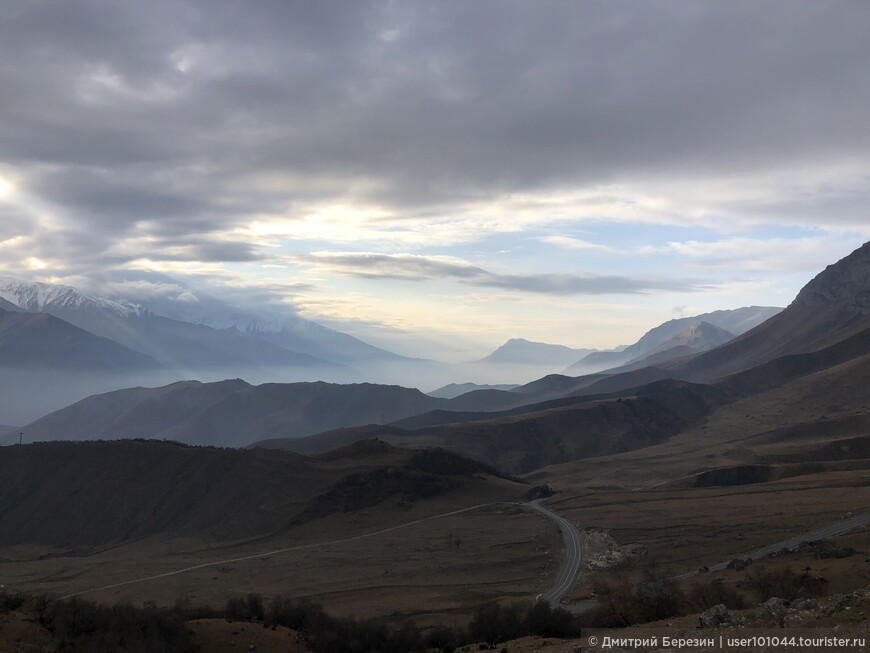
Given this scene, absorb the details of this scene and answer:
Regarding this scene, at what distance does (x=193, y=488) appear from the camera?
301 ft

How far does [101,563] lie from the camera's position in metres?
69.5

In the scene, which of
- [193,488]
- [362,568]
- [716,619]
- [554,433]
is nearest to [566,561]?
[362,568]

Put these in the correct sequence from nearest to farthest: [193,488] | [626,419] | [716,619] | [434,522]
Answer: [716,619] → [434,522] → [193,488] → [626,419]

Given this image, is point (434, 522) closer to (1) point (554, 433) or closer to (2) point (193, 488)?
(2) point (193, 488)

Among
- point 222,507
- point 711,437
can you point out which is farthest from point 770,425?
point 222,507

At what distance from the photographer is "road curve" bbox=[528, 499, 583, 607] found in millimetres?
46594

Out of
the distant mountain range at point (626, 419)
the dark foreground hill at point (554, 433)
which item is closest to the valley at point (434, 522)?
the dark foreground hill at point (554, 433)

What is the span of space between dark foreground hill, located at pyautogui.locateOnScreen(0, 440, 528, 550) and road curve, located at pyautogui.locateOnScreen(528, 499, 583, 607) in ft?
62.6

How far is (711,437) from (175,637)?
129 m

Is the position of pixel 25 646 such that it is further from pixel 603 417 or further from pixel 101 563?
pixel 603 417

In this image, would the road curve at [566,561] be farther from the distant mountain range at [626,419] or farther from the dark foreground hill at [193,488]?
the distant mountain range at [626,419]

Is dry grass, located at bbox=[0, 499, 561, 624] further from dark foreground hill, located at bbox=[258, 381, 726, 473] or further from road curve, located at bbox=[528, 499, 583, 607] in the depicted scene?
dark foreground hill, located at bbox=[258, 381, 726, 473]

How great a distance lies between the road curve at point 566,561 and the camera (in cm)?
4659

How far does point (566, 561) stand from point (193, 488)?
56388 millimetres
